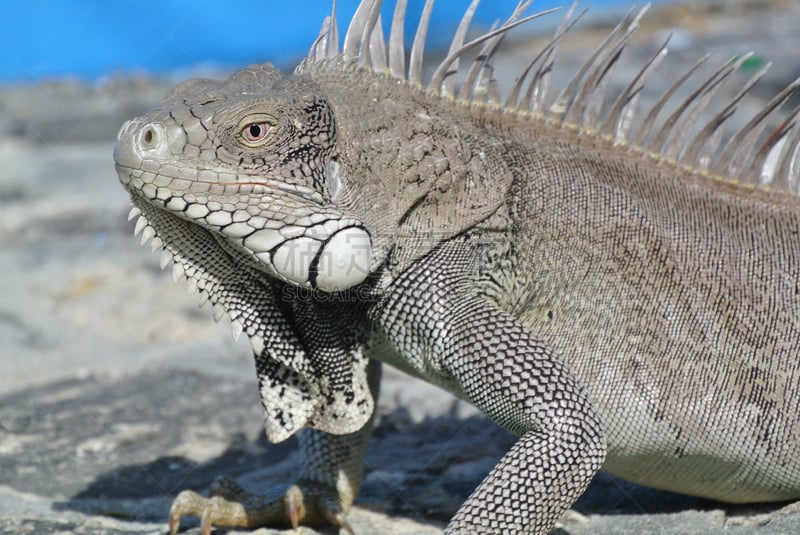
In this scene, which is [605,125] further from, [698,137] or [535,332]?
[535,332]

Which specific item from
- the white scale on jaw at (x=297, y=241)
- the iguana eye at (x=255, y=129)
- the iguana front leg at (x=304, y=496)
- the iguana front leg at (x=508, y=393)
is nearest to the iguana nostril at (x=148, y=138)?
the white scale on jaw at (x=297, y=241)

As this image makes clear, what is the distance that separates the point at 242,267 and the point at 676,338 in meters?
2.10

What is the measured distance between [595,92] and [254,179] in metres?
2.02

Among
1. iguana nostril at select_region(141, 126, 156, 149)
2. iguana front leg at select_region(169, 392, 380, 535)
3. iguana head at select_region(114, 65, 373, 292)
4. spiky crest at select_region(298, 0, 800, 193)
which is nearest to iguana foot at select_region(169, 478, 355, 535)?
iguana front leg at select_region(169, 392, 380, 535)

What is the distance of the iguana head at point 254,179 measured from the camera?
148 inches

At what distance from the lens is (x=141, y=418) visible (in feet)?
23.2

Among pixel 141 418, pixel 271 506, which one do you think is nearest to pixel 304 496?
pixel 271 506

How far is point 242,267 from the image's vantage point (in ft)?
13.3

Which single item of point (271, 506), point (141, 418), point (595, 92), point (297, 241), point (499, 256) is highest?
point (595, 92)

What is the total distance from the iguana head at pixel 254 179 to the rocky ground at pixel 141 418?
1.80m

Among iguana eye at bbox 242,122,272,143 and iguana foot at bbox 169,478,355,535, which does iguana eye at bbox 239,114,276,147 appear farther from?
iguana foot at bbox 169,478,355,535

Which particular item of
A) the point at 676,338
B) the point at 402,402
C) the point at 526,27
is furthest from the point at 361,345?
the point at 526,27

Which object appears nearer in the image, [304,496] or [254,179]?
[254,179]

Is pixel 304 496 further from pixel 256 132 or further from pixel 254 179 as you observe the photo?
pixel 256 132
